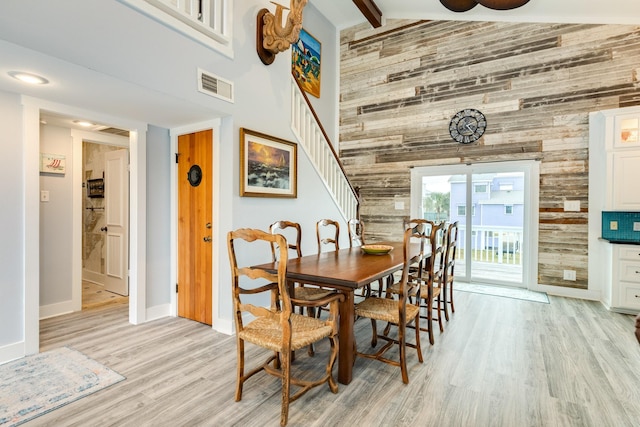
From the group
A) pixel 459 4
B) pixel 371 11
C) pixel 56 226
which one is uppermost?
pixel 371 11

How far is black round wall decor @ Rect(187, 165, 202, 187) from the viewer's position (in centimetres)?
338

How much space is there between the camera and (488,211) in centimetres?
512

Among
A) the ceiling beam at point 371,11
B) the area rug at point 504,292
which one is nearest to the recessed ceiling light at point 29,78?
the ceiling beam at point 371,11

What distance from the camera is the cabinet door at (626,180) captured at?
3807 millimetres

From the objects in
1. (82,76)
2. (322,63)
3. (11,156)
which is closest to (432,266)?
(82,76)

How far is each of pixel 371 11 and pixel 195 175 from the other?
14.1 ft

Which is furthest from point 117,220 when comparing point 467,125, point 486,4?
point 486,4

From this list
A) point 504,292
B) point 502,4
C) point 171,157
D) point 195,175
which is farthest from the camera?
point 504,292

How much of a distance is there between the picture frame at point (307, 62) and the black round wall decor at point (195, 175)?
2829 millimetres

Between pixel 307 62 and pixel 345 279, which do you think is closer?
pixel 345 279

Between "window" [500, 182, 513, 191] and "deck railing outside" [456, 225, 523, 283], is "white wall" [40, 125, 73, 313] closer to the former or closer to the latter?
"deck railing outside" [456, 225, 523, 283]

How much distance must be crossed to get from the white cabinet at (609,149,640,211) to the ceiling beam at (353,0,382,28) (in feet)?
13.6

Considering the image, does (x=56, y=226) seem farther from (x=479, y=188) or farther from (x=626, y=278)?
(x=626, y=278)

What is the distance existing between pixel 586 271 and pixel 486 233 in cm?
Answer: 134
